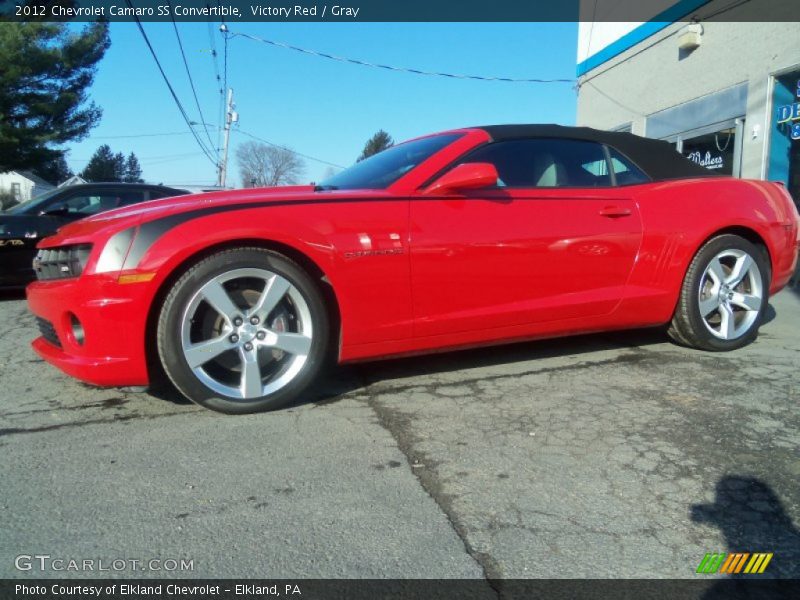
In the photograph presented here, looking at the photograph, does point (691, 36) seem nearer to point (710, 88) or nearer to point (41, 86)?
point (710, 88)

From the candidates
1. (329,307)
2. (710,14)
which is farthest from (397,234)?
(710,14)

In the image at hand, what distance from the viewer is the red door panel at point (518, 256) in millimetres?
3166

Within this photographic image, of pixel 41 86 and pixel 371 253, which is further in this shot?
pixel 41 86

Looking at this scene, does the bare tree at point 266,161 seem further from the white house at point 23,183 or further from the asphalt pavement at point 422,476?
the asphalt pavement at point 422,476

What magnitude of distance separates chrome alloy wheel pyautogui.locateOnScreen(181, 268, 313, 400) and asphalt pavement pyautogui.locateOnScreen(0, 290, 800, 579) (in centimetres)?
18

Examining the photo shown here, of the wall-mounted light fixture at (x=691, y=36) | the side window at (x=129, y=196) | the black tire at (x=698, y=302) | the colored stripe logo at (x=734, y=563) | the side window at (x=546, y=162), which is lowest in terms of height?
the colored stripe logo at (x=734, y=563)

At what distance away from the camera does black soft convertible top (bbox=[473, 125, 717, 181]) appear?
148 inches

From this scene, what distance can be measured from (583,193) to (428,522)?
2299mm

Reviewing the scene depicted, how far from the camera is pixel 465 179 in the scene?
315 centimetres

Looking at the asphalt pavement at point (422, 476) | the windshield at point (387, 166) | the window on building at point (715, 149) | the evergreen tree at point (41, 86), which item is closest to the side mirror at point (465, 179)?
the windshield at point (387, 166)

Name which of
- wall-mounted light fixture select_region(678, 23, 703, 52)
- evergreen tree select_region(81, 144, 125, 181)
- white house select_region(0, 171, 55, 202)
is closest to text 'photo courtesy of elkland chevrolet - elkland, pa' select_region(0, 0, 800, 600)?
wall-mounted light fixture select_region(678, 23, 703, 52)

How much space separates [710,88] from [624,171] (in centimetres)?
854

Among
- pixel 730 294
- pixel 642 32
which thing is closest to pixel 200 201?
pixel 730 294

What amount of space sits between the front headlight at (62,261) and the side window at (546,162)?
1.98 meters
